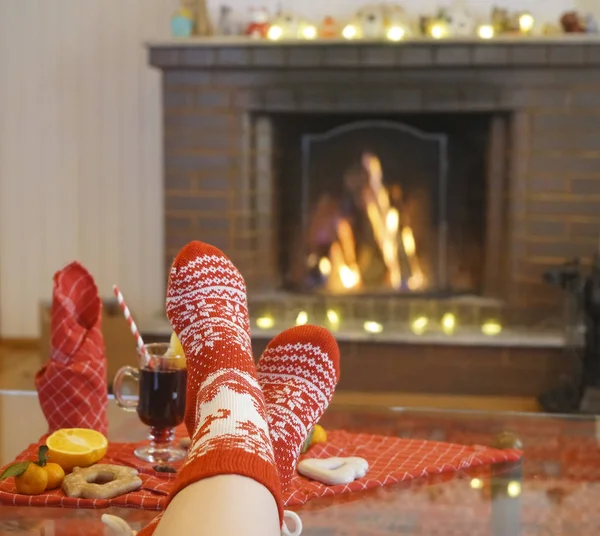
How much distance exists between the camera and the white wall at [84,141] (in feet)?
10.6

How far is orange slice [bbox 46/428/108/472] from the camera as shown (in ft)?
3.20

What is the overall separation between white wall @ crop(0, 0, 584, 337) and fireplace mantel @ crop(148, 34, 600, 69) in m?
0.48

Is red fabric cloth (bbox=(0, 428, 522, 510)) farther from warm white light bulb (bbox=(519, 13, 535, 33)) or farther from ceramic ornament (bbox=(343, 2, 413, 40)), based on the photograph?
warm white light bulb (bbox=(519, 13, 535, 33))

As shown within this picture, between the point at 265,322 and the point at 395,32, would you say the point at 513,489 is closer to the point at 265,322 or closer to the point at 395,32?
the point at 265,322

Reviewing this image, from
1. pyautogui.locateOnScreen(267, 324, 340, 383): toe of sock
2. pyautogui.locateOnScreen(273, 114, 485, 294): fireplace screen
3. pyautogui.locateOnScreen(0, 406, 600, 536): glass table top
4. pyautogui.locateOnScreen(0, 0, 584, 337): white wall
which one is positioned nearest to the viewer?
pyautogui.locateOnScreen(0, 406, 600, 536): glass table top

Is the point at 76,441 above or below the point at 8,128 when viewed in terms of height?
below

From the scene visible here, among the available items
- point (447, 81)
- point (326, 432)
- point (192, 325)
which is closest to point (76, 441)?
point (192, 325)

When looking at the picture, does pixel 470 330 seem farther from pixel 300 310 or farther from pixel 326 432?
pixel 326 432

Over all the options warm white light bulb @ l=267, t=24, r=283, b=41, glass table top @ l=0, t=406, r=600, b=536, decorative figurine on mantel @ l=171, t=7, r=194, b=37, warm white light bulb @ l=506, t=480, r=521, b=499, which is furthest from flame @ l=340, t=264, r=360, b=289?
warm white light bulb @ l=506, t=480, r=521, b=499

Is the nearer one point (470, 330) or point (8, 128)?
point (470, 330)

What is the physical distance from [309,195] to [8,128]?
1146mm

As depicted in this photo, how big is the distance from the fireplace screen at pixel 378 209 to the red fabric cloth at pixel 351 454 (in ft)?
6.18

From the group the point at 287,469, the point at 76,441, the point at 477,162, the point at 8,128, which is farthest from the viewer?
the point at 8,128

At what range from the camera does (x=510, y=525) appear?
35.0 inches
